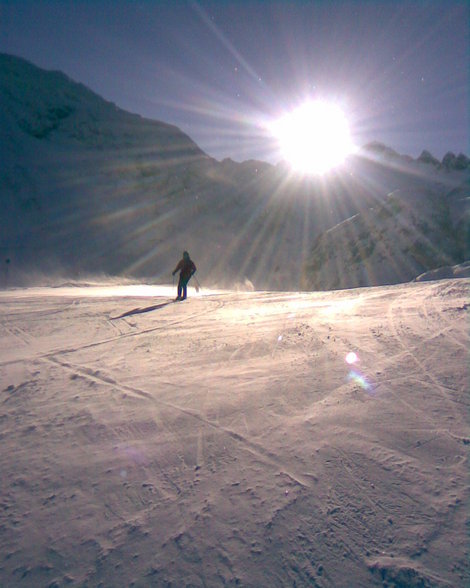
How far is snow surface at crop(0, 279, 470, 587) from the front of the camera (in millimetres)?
1528

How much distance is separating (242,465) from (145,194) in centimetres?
3551

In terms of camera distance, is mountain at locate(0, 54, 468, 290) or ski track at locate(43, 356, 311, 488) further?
mountain at locate(0, 54, 468, 290)

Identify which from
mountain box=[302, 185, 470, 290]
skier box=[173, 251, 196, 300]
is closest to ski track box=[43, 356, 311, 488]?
skier box=[173, 251, 196, 300]

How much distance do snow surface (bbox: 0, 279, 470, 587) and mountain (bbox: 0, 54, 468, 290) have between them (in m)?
18.8

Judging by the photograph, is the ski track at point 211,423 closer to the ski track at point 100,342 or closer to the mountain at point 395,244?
the ski track at point 100,342

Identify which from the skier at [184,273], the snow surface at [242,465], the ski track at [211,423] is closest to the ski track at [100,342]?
the snow surface at [242,465]

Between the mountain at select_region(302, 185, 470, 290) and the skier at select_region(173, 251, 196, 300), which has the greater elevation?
the mountain at select_region(302, 185, 470, 290)

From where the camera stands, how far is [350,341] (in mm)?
4000

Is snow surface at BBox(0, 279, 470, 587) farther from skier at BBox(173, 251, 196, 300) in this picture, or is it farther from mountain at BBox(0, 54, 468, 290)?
mountain at BBox(0, 54, 468, 290)

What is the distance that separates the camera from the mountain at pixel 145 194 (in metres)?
27.4

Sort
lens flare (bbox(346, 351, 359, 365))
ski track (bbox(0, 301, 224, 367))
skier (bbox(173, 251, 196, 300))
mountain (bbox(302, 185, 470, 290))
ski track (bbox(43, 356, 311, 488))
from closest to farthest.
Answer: ski track (bbox(43, 356, 311, 488))
lens flare (bbox(346, 351, 359, 365))
ski track (bbox(0, 301, 224, 367))
skier (bbox(173, 251, 196, 300))
mountain (bbox(302, 185, 470, 290))

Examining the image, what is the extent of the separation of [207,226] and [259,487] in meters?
33.9

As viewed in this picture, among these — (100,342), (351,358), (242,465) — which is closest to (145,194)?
(100,342)

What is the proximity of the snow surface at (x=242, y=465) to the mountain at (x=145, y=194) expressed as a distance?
18.8 meters
